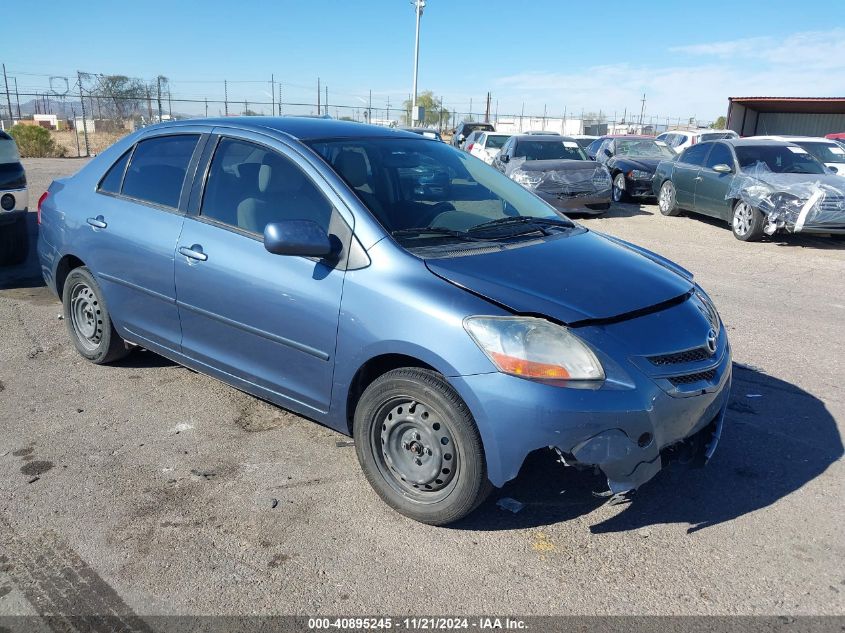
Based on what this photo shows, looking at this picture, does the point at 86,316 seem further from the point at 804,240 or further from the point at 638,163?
the point at 638,163

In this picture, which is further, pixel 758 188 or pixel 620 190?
pixel 620 190

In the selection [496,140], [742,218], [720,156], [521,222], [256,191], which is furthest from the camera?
[496,140]

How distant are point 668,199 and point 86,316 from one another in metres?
11.6

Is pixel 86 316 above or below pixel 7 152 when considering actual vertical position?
below

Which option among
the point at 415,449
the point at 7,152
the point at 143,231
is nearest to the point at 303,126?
the point at 143,231

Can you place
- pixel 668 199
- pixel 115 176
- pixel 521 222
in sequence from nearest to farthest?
pixel 521 222
pixel 115 176
pixel 668 199

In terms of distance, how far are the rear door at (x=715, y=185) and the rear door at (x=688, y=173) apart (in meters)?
0.15

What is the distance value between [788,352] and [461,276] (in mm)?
3685

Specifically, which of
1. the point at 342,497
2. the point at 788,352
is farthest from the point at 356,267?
the point at 788,352

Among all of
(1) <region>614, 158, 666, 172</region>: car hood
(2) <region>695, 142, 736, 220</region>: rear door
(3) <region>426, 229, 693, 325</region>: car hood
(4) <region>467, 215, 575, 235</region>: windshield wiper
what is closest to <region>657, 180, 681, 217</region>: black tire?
(2) <region>695, 142, 736, 220</region>: rear door

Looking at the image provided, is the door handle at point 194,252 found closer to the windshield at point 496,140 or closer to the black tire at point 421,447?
the black tire at point 421,447

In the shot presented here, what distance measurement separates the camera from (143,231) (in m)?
4.21

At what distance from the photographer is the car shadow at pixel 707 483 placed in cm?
321

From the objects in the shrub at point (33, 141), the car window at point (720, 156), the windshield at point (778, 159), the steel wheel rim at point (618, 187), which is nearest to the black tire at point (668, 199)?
the car window at point (720, 156)
